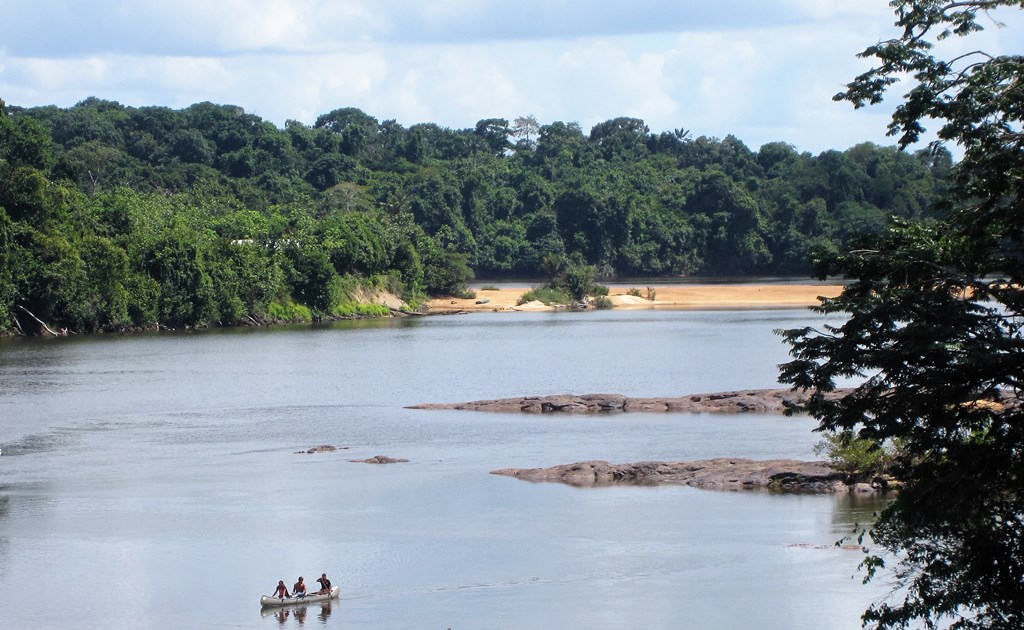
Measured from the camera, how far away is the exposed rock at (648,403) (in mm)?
50438

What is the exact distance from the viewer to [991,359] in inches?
603

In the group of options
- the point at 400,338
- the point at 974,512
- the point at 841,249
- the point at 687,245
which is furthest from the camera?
the point at 687,245

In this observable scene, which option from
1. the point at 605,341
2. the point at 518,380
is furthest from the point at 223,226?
the point at 518,380

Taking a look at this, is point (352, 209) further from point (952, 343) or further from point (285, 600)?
point (952, 343)

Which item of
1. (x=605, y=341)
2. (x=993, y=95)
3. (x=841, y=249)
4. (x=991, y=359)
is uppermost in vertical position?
(x=993, y=95)

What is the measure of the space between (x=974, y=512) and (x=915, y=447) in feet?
3.34

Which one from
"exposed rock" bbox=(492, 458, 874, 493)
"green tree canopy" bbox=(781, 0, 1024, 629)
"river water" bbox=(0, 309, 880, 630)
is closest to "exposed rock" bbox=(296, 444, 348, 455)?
"river water" bbox=(0, 309, 880, 630)

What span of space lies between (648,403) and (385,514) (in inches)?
800

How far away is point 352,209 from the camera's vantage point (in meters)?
127

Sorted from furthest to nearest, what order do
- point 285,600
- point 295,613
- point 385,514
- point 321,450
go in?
point 321,450, point 385,514, point 285,600, point 295,613

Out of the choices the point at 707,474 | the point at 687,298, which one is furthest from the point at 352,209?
the point at 707,474

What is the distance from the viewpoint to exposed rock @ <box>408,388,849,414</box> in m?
50.4

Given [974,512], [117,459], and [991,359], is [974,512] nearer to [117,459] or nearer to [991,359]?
[991,359]

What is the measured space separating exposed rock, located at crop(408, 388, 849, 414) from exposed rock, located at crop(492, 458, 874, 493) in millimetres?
12559
